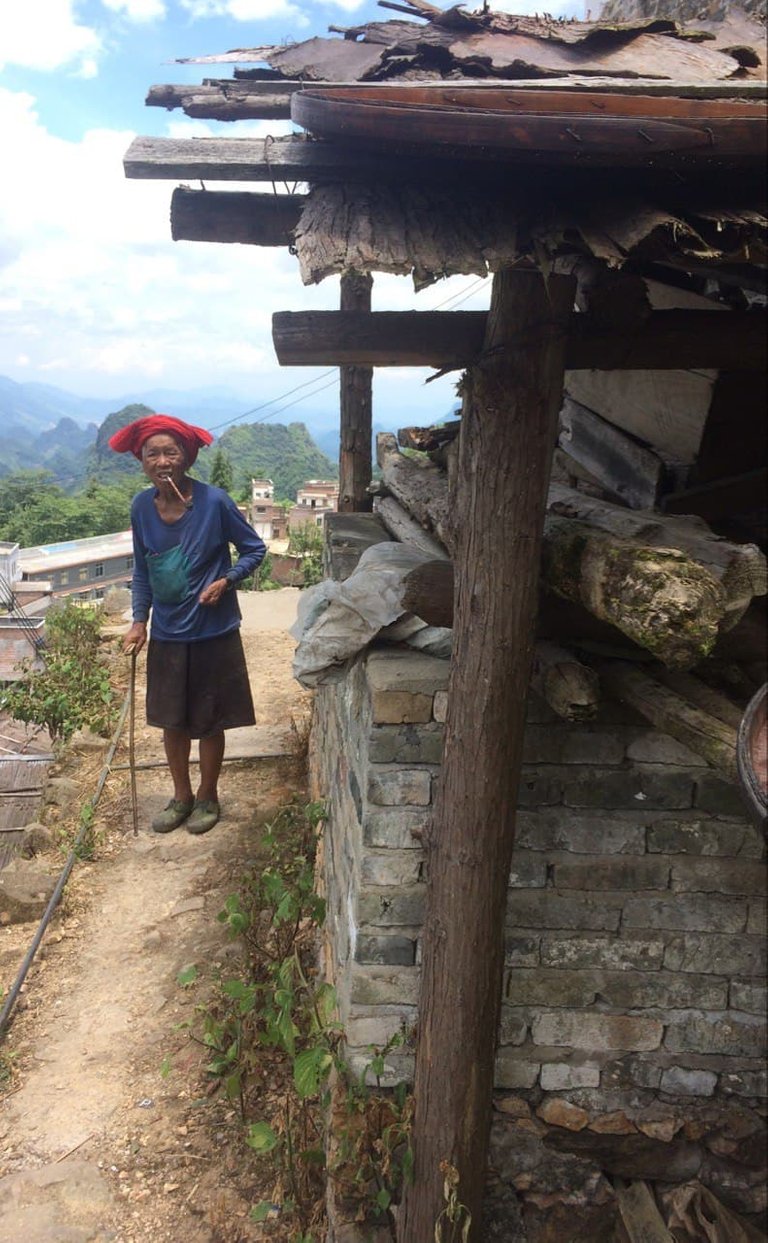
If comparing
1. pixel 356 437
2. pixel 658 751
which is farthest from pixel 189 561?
pixel 658 751

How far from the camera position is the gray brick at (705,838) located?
2602 millimetres

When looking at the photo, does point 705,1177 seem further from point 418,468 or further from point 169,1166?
point 418,468

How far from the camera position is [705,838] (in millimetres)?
2613

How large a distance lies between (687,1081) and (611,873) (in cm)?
88

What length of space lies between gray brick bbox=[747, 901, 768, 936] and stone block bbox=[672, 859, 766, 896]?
2.8 inches

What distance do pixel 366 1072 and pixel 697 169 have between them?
108 inches

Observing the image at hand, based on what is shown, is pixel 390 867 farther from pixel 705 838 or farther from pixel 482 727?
pixel 705 838

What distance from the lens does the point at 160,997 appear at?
3816mm

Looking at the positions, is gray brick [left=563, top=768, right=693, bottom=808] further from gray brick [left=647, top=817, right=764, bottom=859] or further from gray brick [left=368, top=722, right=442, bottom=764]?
gray brick [left=368, top=722, right=442, bottom=764]

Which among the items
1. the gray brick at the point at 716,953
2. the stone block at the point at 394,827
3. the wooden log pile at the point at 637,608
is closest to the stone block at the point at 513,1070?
the gray brick at the point at 716,953

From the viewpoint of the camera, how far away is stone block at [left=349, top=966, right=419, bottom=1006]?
2643mm

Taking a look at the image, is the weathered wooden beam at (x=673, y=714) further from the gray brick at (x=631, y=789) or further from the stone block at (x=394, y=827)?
the stone block at (x=394, y=827)

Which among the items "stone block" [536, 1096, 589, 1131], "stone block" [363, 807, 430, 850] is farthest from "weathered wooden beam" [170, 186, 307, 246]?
"stone block" [536, 1096, 589, 1131]

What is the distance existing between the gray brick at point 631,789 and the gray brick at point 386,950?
2.33 feet
